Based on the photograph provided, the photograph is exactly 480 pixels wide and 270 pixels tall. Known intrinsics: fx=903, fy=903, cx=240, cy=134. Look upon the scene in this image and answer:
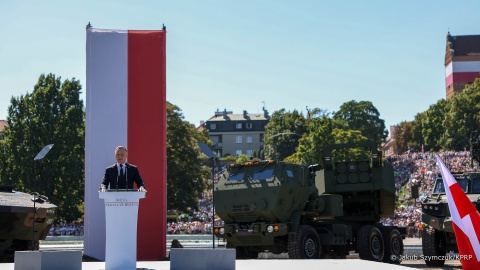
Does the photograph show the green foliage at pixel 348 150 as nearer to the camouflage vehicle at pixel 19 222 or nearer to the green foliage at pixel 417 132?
the camouflage vehicle at pixel 19 222

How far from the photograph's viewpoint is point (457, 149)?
101 m

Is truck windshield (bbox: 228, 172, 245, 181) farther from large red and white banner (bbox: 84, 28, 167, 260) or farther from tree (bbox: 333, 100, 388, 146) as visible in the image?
tree (bbox: 333, 100, 388, 146)

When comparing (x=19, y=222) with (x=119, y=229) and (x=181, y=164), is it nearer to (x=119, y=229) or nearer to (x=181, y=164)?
(x=119, y=229)

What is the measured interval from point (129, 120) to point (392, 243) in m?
7.38

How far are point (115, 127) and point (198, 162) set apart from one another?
42.0 meters

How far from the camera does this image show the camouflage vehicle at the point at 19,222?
20.2 metres

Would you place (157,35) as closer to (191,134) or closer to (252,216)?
(252,216)

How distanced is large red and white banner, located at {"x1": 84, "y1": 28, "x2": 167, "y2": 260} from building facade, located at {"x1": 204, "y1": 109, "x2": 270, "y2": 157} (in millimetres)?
135093

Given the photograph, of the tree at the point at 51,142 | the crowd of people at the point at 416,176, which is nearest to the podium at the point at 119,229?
the crowd of people at the point at 416,176

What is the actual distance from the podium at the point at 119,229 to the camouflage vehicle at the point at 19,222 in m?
7.87

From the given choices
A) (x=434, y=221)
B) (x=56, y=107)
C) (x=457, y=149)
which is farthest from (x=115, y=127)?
(x=457, y=149)

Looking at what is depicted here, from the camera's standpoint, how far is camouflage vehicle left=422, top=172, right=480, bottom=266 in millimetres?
20422

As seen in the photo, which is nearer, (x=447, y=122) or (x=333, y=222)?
(x=333, y=222)

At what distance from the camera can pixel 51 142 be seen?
191 feet
